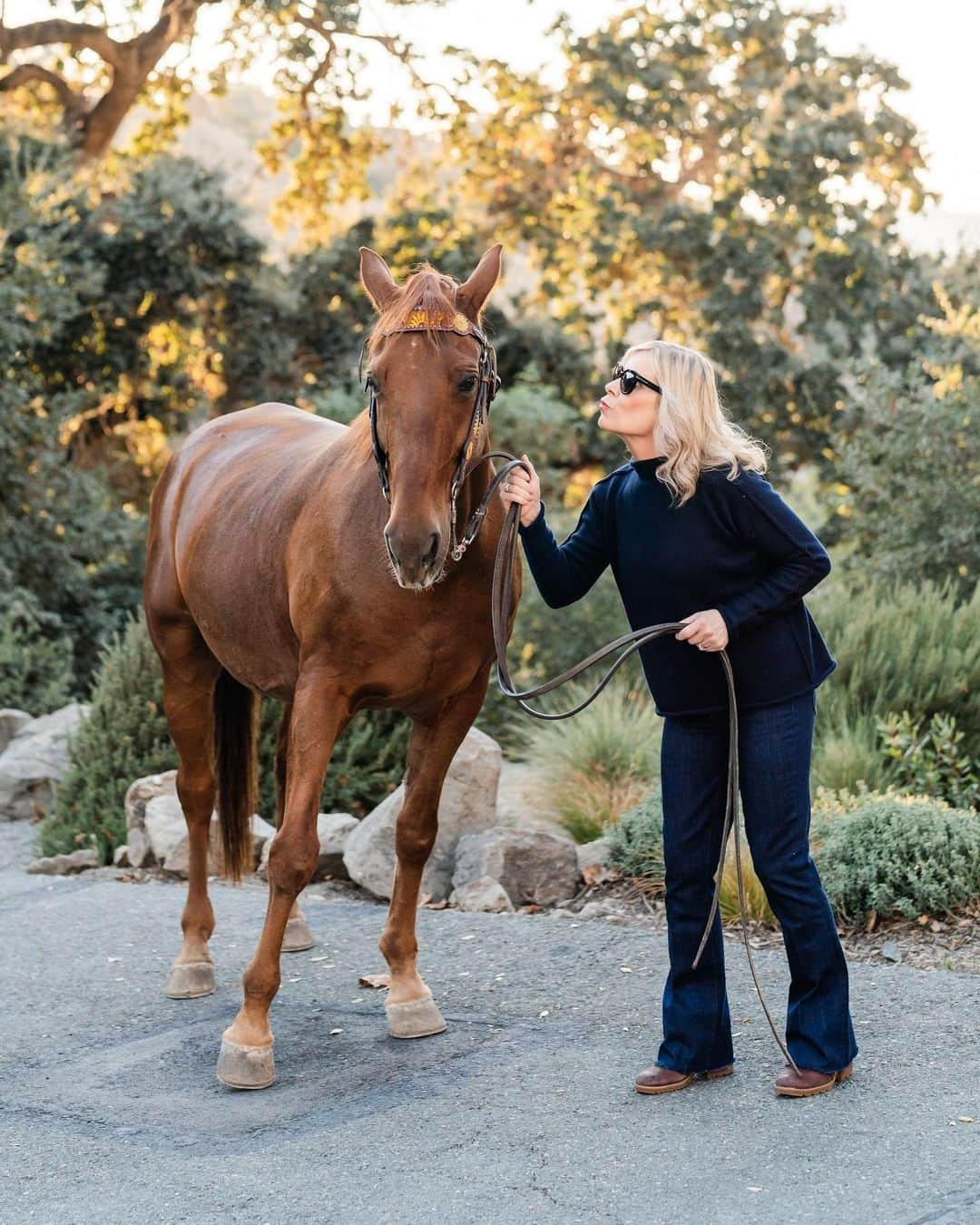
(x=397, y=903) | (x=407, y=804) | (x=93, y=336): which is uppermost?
(x=93, y=336)

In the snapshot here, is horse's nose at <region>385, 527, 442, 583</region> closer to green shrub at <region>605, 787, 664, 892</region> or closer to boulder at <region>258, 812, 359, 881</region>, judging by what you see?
green shrub at <region>605, 787, 664, 892</region>

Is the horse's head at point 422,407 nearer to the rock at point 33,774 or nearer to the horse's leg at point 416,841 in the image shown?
the horse's leg at point 416,841

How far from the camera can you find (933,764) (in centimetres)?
682

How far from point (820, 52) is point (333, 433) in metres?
11.3

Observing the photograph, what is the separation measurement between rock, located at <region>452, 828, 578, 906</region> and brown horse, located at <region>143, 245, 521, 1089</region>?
107 centimetres

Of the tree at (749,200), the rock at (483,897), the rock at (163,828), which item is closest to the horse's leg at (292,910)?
the rock at (483,897)

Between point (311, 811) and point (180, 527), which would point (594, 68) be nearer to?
point (180, 527)

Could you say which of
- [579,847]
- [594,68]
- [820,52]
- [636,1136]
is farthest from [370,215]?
[636,1136]

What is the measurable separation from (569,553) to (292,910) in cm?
210

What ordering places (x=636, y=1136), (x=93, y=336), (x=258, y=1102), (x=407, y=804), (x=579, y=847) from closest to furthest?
(x=636, y=1136)
(x=258, y=1102)
(x=407, y=804)
(x=579, y=847)
(x=93, y=336)

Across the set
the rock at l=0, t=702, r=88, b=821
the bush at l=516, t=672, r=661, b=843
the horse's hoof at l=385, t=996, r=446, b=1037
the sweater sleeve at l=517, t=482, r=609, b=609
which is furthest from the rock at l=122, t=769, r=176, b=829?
the sweater sleeve at l=517, t=482, r=609, b=609

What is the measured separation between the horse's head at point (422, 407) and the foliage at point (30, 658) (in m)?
7.39

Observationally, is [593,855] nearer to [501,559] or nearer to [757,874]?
[757,874]

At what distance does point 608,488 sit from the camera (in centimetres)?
389
